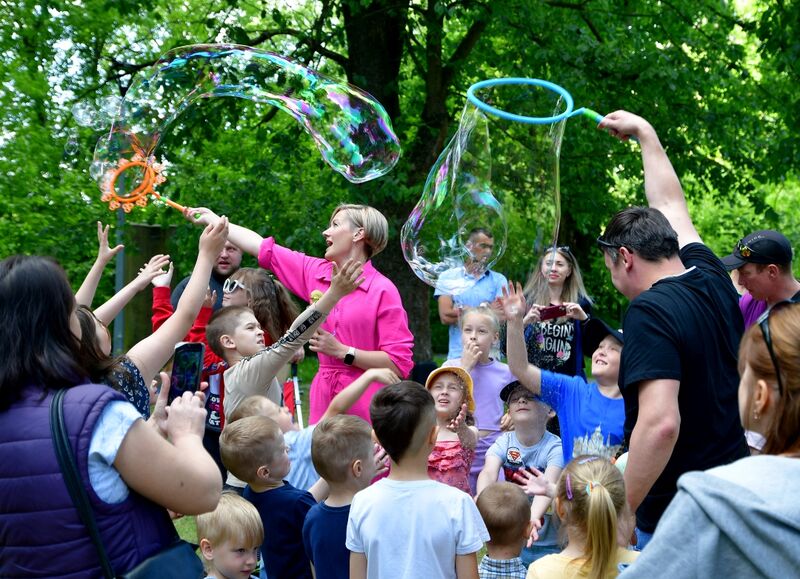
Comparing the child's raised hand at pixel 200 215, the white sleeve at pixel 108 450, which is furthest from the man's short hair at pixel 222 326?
the white sleeve at pixel 108 450

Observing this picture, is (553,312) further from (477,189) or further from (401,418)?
(401,418)

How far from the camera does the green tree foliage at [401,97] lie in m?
11.4

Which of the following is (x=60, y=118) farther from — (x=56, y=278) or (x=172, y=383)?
(x=56, y=278)

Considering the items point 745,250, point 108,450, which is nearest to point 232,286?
point 745,250

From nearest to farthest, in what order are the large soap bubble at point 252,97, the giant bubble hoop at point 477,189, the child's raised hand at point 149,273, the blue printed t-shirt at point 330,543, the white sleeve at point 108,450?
1. the white sleeve at point 108,450
2. the blue printed t-shirt at point 330,543
3. the child's raised hand at point 149,273
4. the giant bubble hoop at point 477,189
5. the large soap bubble at point 252,97

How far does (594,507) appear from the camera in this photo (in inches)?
125

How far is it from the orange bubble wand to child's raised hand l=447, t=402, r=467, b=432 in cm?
184

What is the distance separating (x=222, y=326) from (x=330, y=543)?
1.84 meters

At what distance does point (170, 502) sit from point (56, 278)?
677 mm

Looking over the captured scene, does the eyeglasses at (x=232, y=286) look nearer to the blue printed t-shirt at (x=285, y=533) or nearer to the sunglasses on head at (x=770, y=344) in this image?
the blue printed t-shirt at (x=285, y=533)

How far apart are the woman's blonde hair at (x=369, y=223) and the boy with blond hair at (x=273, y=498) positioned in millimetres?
1222

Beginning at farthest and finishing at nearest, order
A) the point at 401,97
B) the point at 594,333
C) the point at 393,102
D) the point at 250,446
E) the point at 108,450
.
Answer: the point at 401,97 → the point at 393,102 → the point at 594,333 → the point at 250,446 → the point at 108,450

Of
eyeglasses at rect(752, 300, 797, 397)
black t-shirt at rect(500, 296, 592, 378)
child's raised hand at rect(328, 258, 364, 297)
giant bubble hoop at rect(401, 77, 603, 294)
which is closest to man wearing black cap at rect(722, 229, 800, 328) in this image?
black t-shirt at rect(500, 296, 592, 378)

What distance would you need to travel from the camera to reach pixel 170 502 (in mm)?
2527
